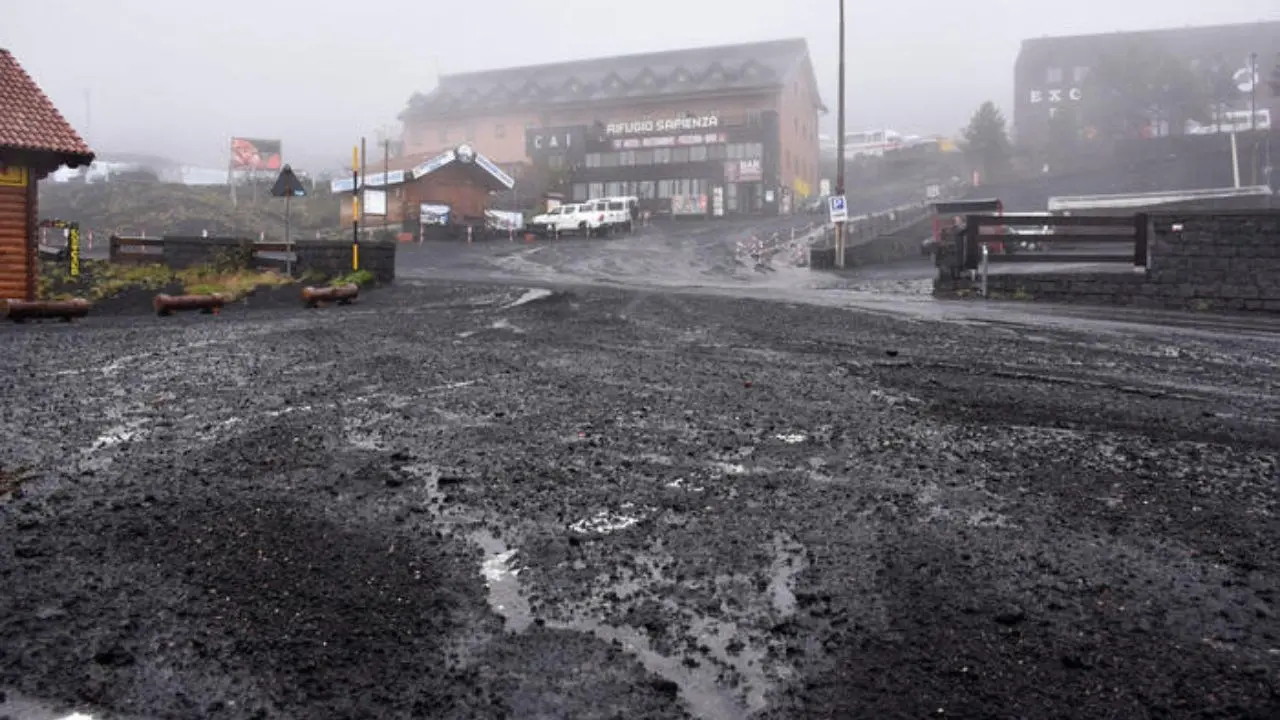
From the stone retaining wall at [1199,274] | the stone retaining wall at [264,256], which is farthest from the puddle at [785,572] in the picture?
the stone retaining wall at [264,256]

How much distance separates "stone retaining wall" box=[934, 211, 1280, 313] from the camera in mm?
16312

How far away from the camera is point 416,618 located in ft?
10.7

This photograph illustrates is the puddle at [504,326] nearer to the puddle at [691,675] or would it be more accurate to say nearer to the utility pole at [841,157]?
the puddle at [691,675]

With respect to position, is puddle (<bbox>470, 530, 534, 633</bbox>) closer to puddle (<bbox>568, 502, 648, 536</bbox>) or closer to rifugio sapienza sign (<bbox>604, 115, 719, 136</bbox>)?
puddle (<bbox>568, 502, 648, 536</bbox>)

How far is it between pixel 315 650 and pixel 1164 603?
9.26 feet

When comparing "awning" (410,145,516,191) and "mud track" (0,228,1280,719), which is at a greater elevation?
"awning" (410,145,516,191)

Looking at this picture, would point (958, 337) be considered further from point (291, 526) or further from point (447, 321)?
point (291, 526)

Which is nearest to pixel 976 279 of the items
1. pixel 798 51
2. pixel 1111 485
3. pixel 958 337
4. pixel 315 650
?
pixel 958 337

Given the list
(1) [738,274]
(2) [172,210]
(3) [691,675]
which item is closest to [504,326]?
(3) [691,675]

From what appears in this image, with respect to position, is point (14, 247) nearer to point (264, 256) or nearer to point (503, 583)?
point (264, 256)

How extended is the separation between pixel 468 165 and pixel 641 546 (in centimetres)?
5071

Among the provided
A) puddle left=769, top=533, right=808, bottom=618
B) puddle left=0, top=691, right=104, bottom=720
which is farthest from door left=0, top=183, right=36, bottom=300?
puddle left=769, top=533, right=808, bottom=618

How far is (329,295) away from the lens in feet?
54.0

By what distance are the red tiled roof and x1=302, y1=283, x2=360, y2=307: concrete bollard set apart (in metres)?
5.87
